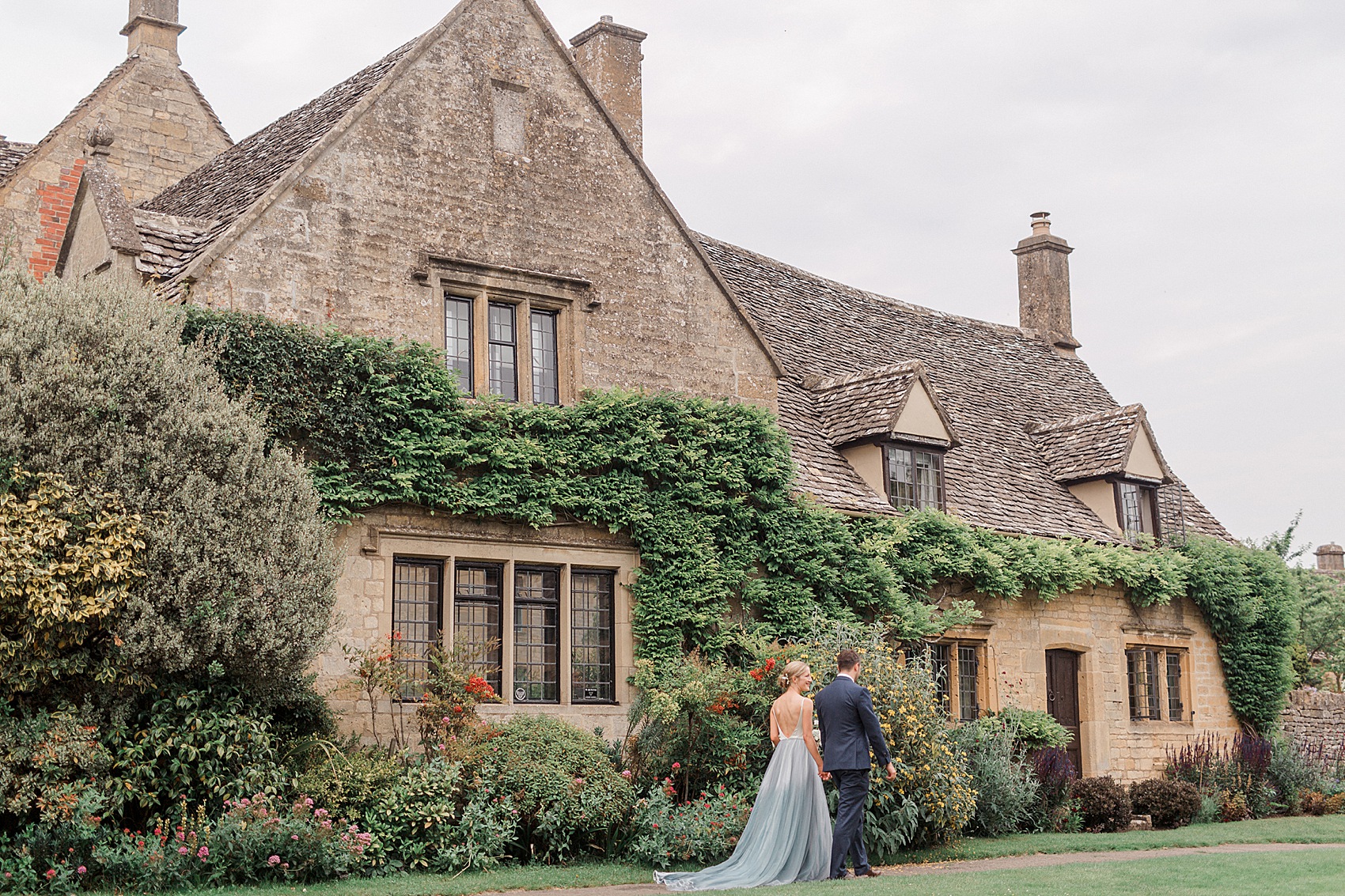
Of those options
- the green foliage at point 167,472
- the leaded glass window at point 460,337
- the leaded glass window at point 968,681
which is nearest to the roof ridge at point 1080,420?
the leaded glass window at point 968,681

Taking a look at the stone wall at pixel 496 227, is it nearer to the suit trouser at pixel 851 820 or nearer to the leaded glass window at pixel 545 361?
the leaded glass window at pixel 545 361

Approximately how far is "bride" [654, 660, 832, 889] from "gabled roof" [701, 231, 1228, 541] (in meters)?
5.80

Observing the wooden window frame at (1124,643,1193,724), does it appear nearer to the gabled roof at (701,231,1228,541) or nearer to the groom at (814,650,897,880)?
the gabled roof at (701,231,1228,541)

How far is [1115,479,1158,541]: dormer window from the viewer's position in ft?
75.7

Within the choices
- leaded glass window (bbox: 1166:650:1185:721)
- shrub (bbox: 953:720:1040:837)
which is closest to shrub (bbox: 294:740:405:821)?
shrub (bbox: 953:720:1040:837)

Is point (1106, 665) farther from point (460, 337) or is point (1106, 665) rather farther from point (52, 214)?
point (52, 214)

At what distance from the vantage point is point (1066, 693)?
21.4 meters

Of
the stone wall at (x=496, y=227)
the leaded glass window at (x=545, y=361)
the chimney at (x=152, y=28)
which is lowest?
the leaded glass window at (x=545, y=361)

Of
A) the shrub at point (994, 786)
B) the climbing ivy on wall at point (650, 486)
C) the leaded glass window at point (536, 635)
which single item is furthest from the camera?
the shrub at point (994, 786)

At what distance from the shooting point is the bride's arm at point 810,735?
12.8m

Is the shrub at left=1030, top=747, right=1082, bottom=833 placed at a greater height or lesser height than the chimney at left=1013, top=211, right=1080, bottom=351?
lesser

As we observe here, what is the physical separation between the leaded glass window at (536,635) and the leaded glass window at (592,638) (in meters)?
0.20

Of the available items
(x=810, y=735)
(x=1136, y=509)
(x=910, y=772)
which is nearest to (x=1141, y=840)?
(x=910, y=772)

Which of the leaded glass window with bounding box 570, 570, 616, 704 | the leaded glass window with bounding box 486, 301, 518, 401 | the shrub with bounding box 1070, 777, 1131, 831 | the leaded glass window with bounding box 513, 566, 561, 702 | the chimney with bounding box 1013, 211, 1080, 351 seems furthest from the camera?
the chimney with bounding box 1013, 211, 1080, 351
